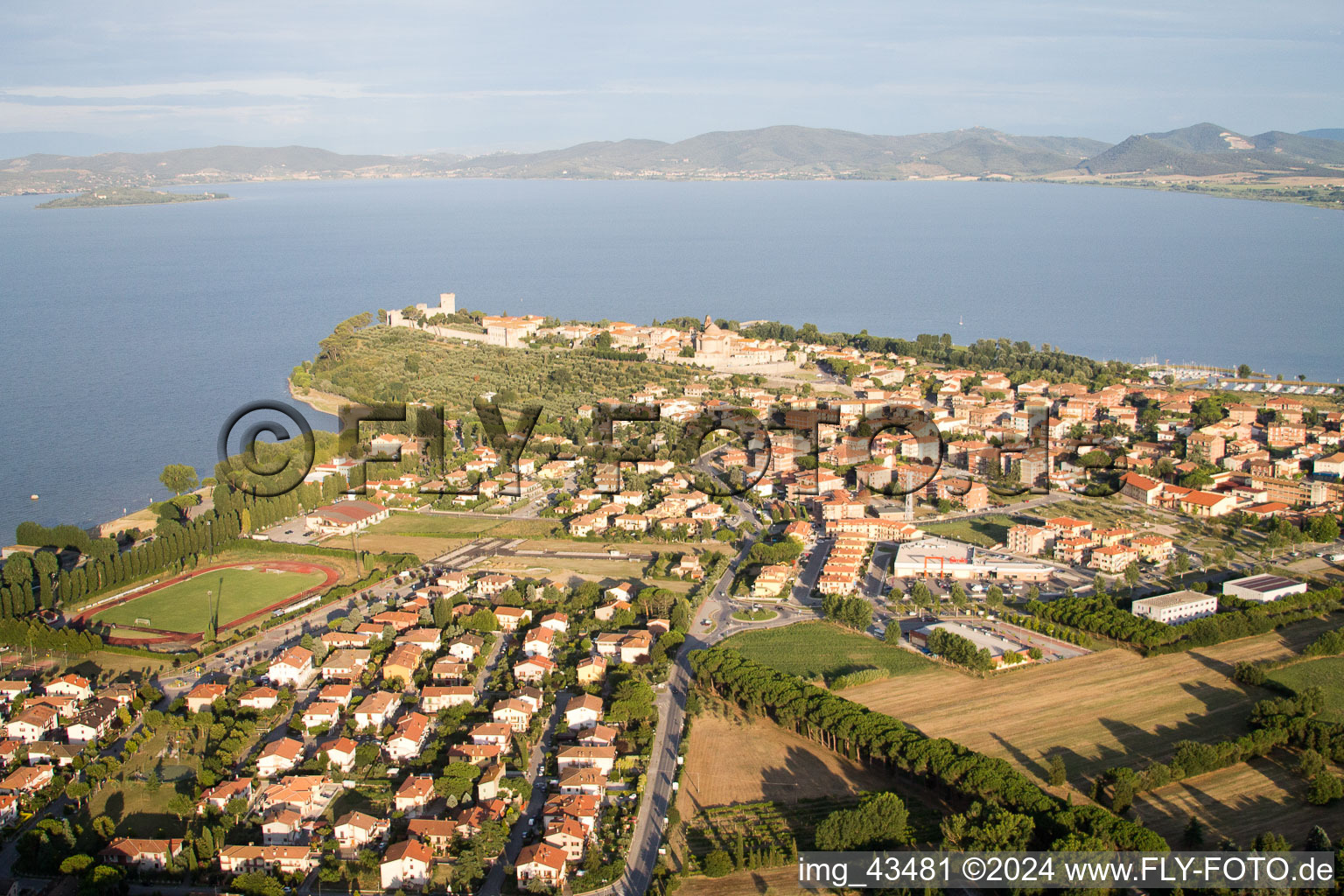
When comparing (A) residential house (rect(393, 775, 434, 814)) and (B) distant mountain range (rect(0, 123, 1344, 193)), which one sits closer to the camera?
(A) residential house (rect(393, 775, 434, 814))

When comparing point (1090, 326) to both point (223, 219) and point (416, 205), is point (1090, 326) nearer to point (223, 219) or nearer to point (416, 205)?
point (223, 219)

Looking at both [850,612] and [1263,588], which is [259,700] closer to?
[850,612]

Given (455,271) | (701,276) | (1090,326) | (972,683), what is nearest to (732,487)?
(972,683)

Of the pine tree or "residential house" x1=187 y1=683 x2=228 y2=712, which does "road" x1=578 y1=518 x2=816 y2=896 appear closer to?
the pine tree

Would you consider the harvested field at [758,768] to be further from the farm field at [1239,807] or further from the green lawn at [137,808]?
the green lawn at [137,808]

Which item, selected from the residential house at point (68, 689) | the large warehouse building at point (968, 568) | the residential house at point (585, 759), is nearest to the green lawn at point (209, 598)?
the residential house at point (68, 689)

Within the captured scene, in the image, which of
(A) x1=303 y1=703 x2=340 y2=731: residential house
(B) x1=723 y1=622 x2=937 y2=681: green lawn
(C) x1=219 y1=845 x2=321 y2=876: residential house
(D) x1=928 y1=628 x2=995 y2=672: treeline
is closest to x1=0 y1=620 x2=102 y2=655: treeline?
(A) x1=303 y1=703 x2=340 y2=731: residential house
